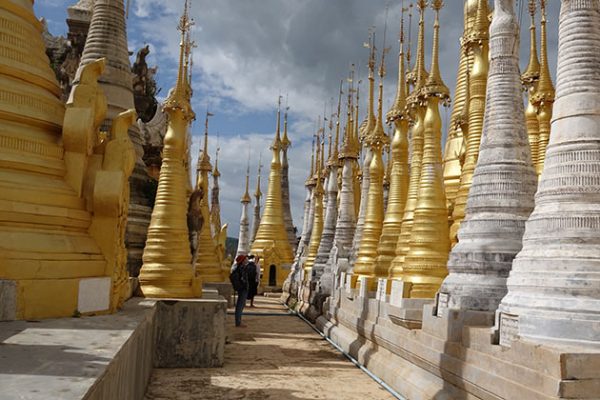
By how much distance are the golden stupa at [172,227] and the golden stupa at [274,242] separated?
22226 millimetres

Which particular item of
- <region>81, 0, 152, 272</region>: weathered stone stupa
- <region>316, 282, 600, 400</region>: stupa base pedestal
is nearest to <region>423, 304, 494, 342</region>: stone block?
<region>316, 282, 600, 400</region>: stupa base pedestal

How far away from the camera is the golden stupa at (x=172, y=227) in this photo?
11.2 metres

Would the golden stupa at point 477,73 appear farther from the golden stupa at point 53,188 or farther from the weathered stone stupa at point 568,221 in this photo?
the golden stupa at point 53,188

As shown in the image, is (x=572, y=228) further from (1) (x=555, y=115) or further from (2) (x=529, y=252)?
(1) (x=555, y=115)

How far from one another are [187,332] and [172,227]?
2.29 m

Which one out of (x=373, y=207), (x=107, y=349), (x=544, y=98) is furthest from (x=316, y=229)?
(x=107, y=349)

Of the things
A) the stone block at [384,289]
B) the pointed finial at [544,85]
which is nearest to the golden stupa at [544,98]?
the pointed finial at [544,85]

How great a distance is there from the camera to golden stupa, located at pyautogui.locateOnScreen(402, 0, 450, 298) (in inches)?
426

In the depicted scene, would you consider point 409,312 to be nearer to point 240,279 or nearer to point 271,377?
point 271,377

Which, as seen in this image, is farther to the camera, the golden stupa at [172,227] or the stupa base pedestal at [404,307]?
the golden stupa at [172,227]

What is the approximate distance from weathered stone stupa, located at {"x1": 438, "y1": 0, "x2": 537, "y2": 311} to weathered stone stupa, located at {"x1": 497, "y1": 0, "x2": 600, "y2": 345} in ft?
4.33

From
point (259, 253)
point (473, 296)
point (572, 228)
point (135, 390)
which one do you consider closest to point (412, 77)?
point (473, 296)

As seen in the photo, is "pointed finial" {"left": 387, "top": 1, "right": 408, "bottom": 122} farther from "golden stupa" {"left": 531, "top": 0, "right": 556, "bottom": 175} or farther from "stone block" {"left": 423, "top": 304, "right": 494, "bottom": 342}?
"stone block" {"left": 423, "top": 304, "right": 494, "bottom": 342}

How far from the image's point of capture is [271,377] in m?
10.2
